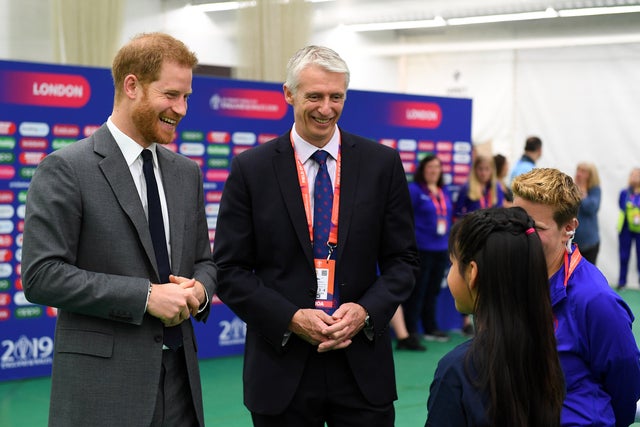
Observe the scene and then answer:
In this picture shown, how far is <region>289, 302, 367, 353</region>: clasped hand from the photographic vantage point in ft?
7.91

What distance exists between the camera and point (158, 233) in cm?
223

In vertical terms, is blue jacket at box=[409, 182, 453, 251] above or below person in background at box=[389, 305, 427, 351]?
above

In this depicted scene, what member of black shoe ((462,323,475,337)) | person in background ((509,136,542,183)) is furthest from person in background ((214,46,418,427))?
person in background ((509,136,542,183))

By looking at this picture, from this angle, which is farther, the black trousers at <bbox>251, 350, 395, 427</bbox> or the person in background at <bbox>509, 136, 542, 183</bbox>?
the person in background at <bbox>509, 136, 542, 183</bbox>

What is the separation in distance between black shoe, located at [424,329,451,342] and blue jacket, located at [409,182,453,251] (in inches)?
33.8

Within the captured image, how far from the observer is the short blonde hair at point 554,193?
88.2 inches

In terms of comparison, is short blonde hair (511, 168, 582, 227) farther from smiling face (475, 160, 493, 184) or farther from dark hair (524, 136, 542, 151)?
dark hair (524, 136, 542, 151)

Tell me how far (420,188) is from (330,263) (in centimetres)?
474

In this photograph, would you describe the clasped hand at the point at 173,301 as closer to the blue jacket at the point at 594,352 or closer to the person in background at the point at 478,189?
the blue jacket at the point at 594,352

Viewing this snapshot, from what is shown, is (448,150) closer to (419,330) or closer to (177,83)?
(419,330)

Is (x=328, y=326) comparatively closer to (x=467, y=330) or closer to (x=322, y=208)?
(x=322, y=208)

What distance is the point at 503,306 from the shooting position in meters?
1.78

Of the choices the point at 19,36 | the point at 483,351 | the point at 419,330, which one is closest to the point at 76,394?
the point at 483,351

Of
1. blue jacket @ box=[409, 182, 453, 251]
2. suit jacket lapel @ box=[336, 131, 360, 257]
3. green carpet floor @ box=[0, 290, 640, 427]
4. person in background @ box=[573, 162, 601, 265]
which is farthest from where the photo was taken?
person in background @ box=[573, 162, 601, 265]
